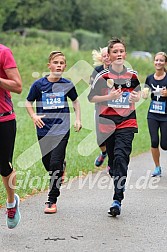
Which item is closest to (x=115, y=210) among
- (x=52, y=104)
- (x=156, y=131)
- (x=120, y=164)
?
(x=120, y=164)

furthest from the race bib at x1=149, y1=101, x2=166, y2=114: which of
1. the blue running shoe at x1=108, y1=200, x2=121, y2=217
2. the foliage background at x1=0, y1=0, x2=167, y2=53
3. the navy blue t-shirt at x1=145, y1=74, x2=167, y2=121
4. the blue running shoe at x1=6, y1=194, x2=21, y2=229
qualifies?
the foliage background at x1=0, y1=0, x2=167, y2=53

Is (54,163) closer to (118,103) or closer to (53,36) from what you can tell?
(118,103)

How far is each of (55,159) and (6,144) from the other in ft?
4.59

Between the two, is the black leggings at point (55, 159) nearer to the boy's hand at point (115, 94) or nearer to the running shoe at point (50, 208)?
the running shoe at point (50, 208)

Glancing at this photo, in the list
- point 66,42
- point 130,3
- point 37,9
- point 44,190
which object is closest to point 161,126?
point 44,190

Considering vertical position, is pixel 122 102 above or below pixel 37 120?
above

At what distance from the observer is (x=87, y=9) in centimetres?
6275

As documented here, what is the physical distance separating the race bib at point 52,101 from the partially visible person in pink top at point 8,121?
141 cm

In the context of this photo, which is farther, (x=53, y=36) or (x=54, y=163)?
(x=53, y=36)

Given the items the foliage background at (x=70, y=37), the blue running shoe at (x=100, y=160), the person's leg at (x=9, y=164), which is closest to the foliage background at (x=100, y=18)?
the foliage background at (x=70, y=37)

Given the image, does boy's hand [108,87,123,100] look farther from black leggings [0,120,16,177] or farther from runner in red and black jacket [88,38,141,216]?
black leggings [0,120,16,177]

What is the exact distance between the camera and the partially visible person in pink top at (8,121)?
595 cm

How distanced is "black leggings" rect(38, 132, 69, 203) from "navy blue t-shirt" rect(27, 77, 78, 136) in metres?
0.08

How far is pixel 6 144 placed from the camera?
620 cm
